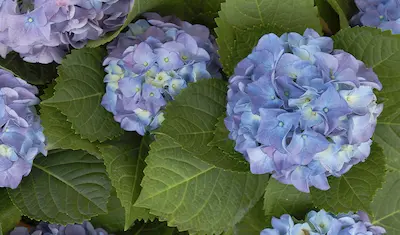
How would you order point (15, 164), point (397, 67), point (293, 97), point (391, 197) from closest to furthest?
point (293, 97)
point (397, 67)
point (15, 164)
point (391, 197)

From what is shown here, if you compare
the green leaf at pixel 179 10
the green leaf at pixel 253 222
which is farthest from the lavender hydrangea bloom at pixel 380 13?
the green leaf at pixel 253 222

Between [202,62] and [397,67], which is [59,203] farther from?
[397,67]

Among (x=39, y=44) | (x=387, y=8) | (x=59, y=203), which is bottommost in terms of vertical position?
(x=59, y=203)

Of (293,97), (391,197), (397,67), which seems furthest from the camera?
(391,197)

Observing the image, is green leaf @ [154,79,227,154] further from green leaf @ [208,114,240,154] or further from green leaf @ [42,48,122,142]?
green leaf @ [42,48,122,142]

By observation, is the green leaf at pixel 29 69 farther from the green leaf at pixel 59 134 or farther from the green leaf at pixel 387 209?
the green leaf at pixel 387 209

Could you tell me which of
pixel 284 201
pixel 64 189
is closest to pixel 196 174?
pixel 284 201

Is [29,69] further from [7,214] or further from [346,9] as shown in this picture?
[346,9]

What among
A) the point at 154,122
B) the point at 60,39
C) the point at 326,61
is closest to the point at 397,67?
the point at 326,61
